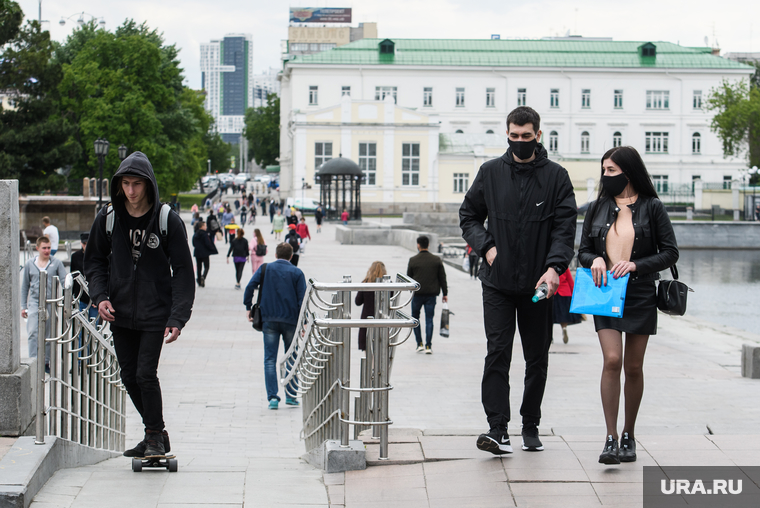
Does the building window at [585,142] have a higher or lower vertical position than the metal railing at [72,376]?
higher

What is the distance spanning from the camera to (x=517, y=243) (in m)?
4.79

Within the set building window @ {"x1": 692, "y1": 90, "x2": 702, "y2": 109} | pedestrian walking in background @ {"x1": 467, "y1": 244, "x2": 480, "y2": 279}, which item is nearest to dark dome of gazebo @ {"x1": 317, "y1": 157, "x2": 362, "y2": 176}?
pedestrian walking in background @ {"x1": 467, "y1": 244, "x2": 480, "y2": 279}

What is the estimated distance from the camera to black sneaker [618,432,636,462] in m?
4.75

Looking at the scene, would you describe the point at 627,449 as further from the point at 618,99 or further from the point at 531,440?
the point at 618,99

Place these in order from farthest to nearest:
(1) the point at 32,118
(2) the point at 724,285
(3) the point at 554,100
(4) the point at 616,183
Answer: (3) the point at 554,100 < (1) the point at 32,118 < (2) the point at 724,285 < (4) the point at 616,183

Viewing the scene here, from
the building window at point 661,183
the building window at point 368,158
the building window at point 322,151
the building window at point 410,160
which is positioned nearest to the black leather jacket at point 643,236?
the building window at point 368,158

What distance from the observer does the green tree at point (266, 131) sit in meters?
103

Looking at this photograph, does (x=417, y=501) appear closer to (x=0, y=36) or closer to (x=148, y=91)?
(x=0, y=36)

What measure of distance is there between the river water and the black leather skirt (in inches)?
643

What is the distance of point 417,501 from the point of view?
4191 millimetres

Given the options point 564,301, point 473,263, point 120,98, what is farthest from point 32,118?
point 564,301

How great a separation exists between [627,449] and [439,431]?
128cm

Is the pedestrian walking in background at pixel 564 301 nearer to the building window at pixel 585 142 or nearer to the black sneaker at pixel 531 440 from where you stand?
the black sneaker at pixel 531 440

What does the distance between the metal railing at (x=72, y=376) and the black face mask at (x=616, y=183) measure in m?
3.07
